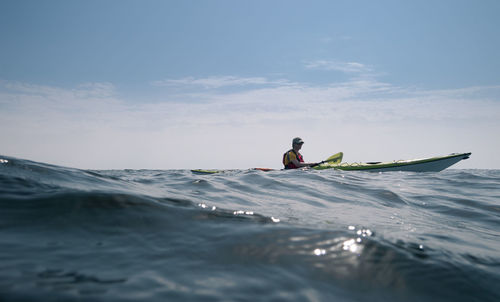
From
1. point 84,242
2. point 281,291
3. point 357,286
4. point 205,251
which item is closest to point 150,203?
point 84,242

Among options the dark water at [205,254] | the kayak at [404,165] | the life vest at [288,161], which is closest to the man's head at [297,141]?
the life vest at [288,161]

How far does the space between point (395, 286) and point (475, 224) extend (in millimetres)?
2658

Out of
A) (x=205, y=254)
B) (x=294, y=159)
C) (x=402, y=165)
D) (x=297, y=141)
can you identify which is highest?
(x=297, y=141)

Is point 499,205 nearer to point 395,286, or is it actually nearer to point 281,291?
point 395,286

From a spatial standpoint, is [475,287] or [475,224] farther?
[475,224]

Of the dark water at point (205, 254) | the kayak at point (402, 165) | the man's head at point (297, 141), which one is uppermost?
the man's head at point (297, 141)

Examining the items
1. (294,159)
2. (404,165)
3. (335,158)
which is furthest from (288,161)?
(404,165)

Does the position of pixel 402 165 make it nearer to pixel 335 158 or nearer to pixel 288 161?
pixel 335 158

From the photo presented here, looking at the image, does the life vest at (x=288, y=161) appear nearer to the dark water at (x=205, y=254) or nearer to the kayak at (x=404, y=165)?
the kayak at (x=404, y=165)

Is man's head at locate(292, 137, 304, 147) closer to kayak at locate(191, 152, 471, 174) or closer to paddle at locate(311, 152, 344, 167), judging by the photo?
kayak at locate(191, 152, 471, 174)

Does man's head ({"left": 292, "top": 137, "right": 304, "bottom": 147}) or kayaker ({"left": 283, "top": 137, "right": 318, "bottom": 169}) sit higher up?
man's head ({"left": 292, "top": 137, "right": 304, "bottom": 147})

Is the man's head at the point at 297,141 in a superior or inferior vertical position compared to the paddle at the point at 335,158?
superior

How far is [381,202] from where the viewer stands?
441 centimetres

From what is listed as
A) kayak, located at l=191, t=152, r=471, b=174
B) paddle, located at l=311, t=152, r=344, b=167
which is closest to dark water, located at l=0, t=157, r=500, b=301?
kayak, located at l=191, t=152, r=471, b=174
